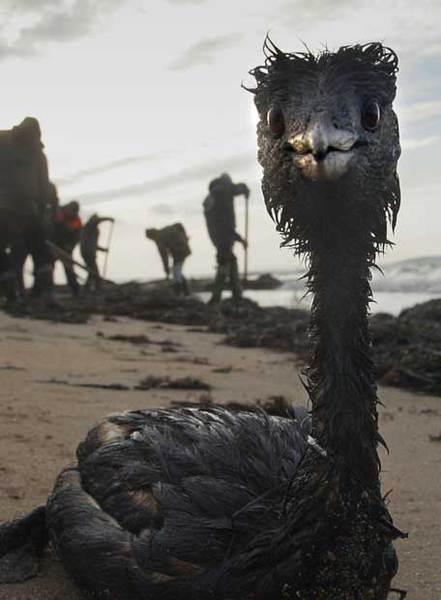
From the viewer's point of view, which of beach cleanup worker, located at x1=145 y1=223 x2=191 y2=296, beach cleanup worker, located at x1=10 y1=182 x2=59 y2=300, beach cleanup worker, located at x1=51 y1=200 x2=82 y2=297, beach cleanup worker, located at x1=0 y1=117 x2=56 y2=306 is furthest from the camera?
beach cleanup worker, located at x1=145 y1=223 x2=191 y2=296

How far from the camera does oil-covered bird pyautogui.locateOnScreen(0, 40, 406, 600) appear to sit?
8.14 ft

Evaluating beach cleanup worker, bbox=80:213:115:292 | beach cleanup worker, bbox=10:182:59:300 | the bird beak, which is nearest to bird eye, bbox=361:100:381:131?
the bird beak

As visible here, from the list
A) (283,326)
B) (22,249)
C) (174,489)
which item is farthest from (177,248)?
(174,489)

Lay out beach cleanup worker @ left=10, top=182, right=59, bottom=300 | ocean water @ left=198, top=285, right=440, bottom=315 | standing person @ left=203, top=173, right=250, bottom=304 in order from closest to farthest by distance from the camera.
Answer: beach cleanup worker @ left=10, top=182, right=59, bottom=300, standing person @ left=203, top=173, right=250, bottom=304, ocean water @ left=198, top=285, right=440, bottom=315

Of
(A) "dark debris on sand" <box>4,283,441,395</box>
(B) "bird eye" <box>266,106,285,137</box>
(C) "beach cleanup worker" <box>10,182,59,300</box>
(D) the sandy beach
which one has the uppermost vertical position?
(C) "beach cleanup worker" <box>10,182,59,300</box>

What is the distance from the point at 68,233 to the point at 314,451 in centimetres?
1895

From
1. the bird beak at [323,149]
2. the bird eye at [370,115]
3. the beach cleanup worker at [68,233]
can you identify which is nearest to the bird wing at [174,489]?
the bird beak at [323,149]

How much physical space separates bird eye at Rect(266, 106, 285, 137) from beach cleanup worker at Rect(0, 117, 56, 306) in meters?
11.6

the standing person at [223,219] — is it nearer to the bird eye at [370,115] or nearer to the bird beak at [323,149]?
the bird eye at [370,115]

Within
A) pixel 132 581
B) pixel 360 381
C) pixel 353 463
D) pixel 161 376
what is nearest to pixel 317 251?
pixel 360 381

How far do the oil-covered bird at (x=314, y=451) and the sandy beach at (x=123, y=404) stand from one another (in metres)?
0.59

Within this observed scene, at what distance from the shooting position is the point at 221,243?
1752cm

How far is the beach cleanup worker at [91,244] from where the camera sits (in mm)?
24828

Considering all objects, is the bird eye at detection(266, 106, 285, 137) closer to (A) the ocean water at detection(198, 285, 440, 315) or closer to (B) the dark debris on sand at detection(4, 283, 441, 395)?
(B) the dark debris on sand at detection(4, 283, 441, 395)
